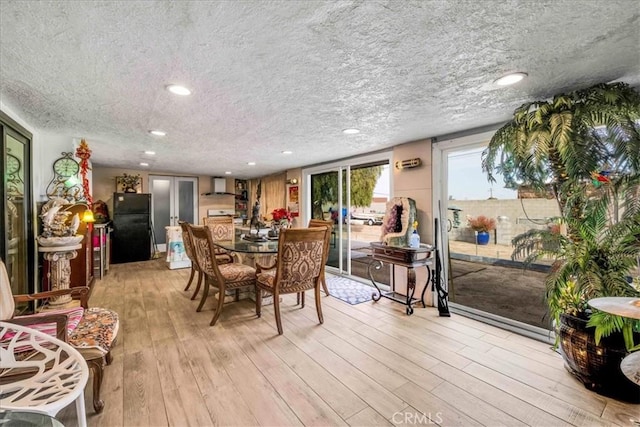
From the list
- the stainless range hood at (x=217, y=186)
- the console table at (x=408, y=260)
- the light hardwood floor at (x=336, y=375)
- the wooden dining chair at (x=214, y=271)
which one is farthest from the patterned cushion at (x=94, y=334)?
the stainless range hood at (x=217, y=186)

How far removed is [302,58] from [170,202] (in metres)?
7.01

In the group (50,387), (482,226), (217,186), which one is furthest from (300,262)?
(217,186)

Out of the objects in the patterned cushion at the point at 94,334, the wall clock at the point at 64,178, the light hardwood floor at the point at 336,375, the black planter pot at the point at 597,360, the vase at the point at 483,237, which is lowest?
the light hardwood floor at the point at 336,375

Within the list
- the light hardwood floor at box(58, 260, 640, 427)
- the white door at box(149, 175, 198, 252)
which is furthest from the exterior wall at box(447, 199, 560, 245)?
the white door at box(149, 175, 198, 252)

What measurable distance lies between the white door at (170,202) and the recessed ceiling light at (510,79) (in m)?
7.56

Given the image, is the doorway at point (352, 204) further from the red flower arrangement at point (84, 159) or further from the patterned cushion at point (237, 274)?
the red flower arrangement at point (84, 159)

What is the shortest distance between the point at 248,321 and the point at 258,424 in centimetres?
150

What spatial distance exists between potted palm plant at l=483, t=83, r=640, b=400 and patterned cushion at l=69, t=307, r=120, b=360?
125 inches

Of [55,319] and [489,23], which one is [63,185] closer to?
[55,319]

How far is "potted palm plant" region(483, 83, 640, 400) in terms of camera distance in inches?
69.1

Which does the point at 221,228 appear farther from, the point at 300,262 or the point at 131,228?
the point at 131,228

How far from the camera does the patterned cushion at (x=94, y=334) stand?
1.66m

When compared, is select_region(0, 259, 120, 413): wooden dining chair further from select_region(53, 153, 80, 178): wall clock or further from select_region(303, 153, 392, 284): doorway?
select_region(303, 153, 392, 284): doorway

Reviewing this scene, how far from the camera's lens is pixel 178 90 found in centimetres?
206
